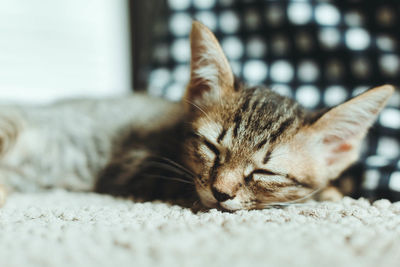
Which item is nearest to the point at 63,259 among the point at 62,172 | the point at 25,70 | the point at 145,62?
the point at 62,172

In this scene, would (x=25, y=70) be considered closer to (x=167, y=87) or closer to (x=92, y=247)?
(x=167, y=87)

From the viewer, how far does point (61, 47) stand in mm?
2113

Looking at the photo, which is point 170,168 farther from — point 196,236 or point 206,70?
point 196,236

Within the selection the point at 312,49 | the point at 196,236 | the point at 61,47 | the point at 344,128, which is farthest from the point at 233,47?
the point at 61,47

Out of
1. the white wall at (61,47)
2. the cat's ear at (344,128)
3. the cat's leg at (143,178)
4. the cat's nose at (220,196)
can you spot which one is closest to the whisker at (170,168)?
the cat's leg at (143,178)

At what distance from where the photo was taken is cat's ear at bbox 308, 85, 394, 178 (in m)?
0.82

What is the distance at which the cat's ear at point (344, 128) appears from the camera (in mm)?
815

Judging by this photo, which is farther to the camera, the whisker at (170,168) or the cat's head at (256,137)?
the whisker at (170,168)

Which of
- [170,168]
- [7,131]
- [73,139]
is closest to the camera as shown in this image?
[170,168]

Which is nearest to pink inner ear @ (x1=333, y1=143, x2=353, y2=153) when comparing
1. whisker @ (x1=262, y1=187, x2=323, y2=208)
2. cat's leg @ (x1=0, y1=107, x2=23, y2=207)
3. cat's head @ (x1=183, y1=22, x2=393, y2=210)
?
cat's head @ (x1=183, y1=22, x2=393, y2=210)

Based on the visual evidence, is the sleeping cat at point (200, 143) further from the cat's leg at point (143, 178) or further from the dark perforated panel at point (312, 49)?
the dark perforated panel at point (312, 49)

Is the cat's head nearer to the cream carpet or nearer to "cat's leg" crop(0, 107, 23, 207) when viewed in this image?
the cream carpet

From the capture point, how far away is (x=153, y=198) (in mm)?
941

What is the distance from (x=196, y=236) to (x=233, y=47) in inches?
42.2
